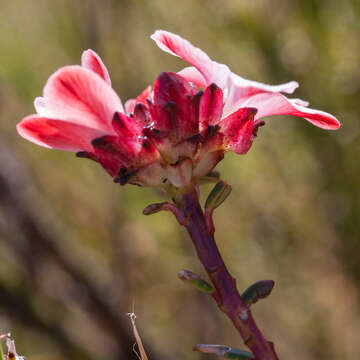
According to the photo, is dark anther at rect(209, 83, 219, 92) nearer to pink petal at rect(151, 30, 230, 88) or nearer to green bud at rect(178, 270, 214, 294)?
pink petal at rect(151, 30, 230, 88)

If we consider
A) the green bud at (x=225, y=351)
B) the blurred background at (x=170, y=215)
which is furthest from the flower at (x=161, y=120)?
the blurred background at (x=170, y=215)

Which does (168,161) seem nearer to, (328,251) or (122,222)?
(122,222)

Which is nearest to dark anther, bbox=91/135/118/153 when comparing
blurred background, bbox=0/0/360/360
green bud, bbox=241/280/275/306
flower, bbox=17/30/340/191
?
flower, bbox=17/30/340/191

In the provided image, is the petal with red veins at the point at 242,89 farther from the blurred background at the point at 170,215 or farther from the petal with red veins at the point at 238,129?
the blurred background at the point at 170,215

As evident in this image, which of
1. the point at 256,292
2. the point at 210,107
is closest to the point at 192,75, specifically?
the point at 210,107

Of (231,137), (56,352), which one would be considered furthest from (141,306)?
(231,137)
